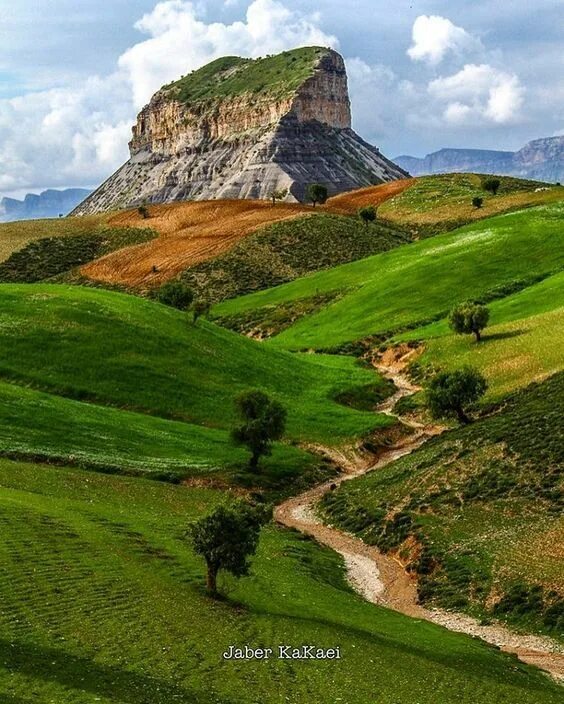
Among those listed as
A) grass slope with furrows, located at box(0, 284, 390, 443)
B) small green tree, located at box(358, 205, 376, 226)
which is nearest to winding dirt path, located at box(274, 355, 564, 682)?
grass slope with furrows, located at box(0, 284, 390, 443)

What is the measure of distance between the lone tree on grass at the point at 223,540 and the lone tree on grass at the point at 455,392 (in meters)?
35.4

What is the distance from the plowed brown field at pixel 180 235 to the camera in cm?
13662

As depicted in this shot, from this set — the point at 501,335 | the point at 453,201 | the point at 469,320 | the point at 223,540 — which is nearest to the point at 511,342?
the point at 501,335

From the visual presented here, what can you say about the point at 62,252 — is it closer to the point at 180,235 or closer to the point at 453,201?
the point at 180,235

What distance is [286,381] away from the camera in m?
84.1

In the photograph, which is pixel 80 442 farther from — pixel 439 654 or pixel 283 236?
pixel 283 236

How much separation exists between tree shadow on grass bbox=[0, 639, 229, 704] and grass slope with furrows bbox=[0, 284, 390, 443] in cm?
4818

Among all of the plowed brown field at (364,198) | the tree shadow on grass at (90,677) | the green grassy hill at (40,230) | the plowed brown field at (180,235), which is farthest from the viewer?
the plowed brown field at (364,198)

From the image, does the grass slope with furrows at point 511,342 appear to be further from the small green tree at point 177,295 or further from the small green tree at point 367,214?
the small green tree at point 367,214

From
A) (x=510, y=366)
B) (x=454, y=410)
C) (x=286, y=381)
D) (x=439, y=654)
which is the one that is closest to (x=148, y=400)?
(x=286, y=381)

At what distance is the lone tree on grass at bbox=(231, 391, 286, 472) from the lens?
6381cm

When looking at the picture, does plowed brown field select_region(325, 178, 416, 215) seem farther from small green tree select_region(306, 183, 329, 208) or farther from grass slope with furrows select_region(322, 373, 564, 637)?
grass slope with furrows select_region(322, 373, 564, 637)

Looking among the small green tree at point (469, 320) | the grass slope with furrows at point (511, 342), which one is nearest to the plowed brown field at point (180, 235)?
the grass slope with furrows at point (511, 342)

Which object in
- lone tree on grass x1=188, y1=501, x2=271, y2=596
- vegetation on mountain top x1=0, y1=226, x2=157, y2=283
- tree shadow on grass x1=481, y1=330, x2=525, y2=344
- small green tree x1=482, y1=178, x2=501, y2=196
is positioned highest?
small green tree x1=482, y1=178, x2=501, y2=196
